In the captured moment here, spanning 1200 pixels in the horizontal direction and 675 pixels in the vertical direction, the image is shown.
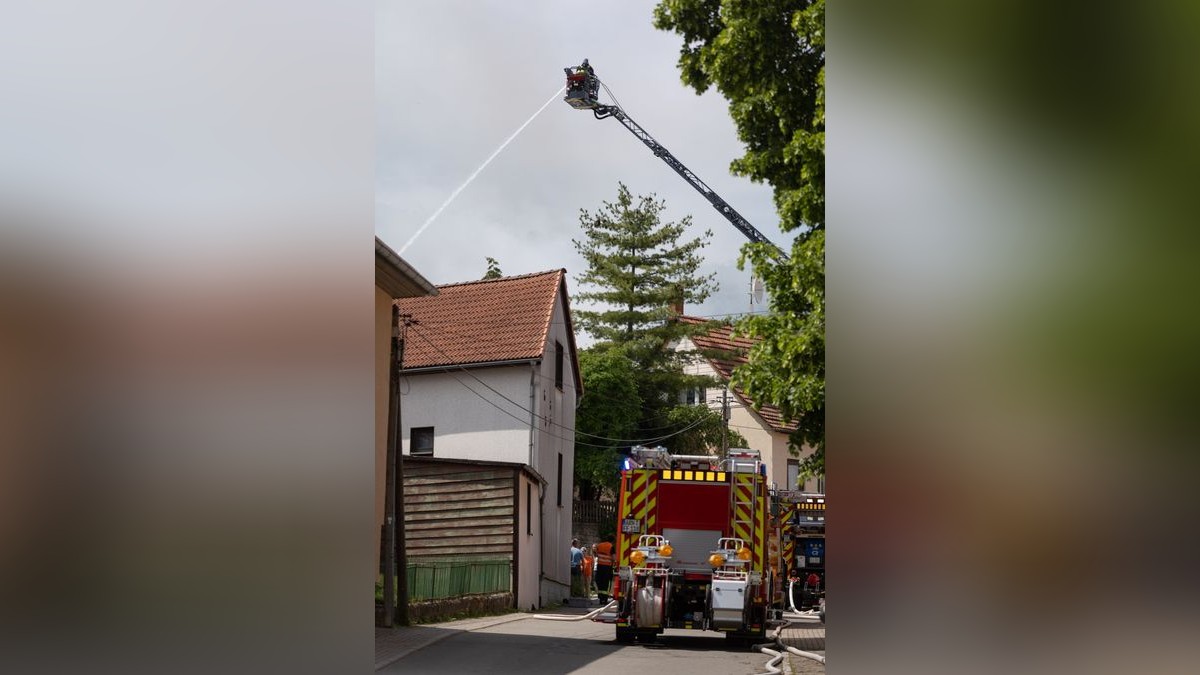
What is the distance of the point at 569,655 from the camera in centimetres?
1547

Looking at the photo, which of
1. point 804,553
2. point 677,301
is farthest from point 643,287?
point 804,553

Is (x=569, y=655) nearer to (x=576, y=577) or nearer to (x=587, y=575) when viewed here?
(x=587, y=575)

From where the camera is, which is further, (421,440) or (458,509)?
(421,440)

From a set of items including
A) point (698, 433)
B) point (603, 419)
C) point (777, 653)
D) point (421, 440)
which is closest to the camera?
point (777, 653)

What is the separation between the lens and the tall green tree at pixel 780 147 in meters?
12.8

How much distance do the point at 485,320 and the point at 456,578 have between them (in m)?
12.6

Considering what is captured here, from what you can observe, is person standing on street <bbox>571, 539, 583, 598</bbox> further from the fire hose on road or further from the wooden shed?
the fire hose on road

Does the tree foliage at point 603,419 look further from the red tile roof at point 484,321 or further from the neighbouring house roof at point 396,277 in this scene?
the neighbouring house roof at point 396,277

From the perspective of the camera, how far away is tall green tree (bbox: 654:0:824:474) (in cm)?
1280

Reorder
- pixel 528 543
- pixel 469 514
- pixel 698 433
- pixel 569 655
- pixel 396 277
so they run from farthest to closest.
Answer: pixel 698 433 → pixel 528 543 → pixel 469 514 → pixel 396 277 → pixel 569 655

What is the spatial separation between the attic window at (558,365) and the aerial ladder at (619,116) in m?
10.1
